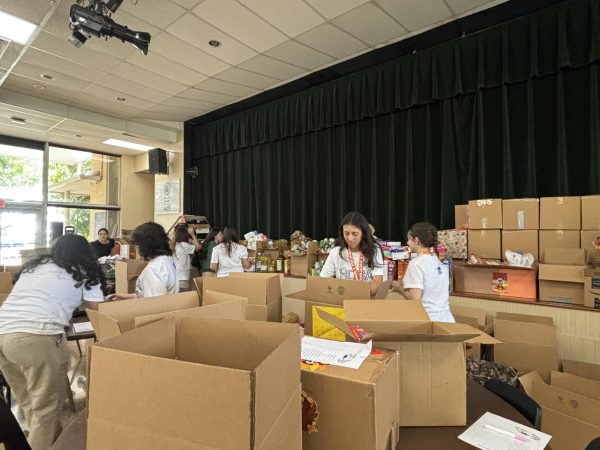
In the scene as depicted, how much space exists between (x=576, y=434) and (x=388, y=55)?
3879 mm

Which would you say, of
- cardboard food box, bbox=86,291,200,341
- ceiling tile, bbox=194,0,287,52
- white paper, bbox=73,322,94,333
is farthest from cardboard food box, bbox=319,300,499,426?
ceiling tile, bbox=194,0,287,52

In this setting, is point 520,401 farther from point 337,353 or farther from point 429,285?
point 429,285

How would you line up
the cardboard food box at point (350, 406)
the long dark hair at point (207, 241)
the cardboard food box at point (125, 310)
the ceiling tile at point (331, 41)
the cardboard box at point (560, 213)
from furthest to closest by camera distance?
the long dark hair at point (207, 241)
the ceiling tile at point (331, 41)
the cardboard box at point (560, 213)
the cardboard food box at point (125, 310)
the cardboard food box at point (350, 406)

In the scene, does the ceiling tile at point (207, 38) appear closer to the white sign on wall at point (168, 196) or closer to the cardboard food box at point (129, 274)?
the cardboard food box at point (129, 274)

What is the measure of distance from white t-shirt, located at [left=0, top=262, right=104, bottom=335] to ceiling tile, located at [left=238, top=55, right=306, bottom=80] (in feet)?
10.7

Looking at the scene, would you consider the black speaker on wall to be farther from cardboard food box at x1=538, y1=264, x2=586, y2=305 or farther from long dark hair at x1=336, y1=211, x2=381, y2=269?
cardboard food box at x1=538, y1=264, x2=586, y2=305

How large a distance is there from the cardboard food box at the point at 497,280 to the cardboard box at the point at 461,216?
45 cm

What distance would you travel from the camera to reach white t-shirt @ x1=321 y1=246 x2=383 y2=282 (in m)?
2.44

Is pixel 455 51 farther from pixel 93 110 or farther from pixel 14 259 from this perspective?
pixel 14 259

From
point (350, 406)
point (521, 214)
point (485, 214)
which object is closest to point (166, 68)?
point (485, 214)

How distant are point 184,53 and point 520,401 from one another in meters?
4.26

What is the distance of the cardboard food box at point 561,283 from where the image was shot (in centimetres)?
255

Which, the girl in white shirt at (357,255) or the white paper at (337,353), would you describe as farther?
the girl in white shirt at (357,255)

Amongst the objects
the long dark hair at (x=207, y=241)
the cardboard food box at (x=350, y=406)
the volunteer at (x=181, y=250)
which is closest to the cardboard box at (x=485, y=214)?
the cardboard food box at (x=350, y=406)
